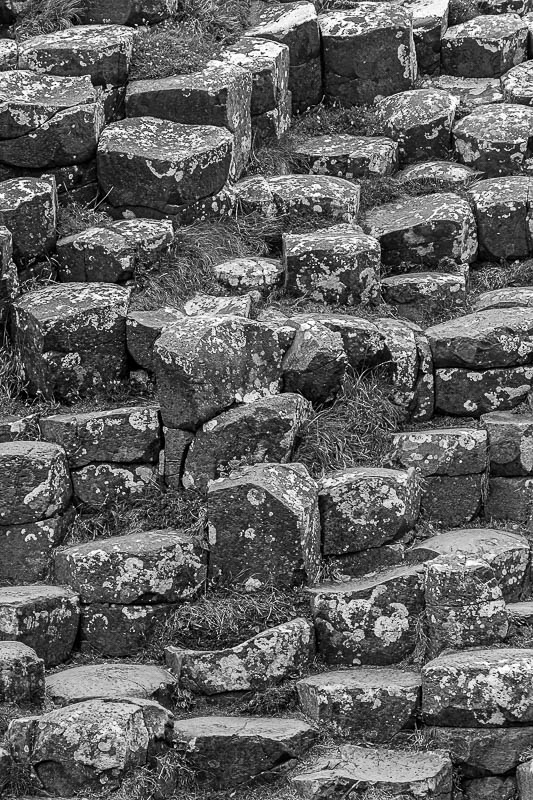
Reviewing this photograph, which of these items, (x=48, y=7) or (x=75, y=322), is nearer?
(x=75, y=322)

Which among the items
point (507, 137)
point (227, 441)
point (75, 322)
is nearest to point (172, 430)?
point (227, 441)

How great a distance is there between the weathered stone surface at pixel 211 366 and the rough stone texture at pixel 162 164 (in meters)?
1.82

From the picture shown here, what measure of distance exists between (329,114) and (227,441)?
16.0 ft

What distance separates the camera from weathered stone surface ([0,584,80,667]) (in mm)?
8977

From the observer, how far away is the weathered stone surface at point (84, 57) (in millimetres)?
12203

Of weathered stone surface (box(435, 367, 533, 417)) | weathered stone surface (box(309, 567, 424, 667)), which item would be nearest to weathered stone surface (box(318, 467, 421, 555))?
weathered stone surface (box(309, 567, 424, 667))

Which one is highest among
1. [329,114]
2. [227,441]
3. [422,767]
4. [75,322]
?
[329,114]

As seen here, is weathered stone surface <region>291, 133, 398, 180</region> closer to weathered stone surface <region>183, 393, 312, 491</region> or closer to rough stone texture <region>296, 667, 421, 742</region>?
weathered stone surface <region>183, 393, 312, 491</region>

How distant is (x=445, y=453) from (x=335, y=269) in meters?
1.93

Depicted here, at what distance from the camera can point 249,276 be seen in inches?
440

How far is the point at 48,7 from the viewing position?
509 inches

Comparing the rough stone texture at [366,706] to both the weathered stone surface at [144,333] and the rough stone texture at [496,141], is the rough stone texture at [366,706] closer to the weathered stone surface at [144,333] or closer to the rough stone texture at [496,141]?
the weathered stone surface at [144,333]

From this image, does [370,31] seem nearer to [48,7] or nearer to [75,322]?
[48,7]

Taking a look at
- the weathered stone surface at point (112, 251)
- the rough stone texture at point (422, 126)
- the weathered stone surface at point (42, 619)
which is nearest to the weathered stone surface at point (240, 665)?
the weathered stone surface at point (42, 619)
